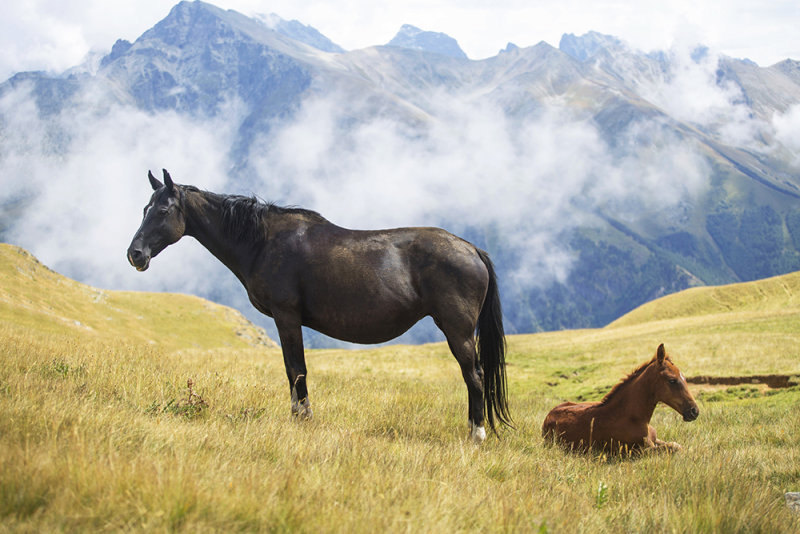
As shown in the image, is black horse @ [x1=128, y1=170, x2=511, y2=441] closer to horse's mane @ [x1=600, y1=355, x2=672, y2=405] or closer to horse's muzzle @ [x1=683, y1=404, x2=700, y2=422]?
horse's mane @ [x1=600, y1=355, x2=672, y2=405]

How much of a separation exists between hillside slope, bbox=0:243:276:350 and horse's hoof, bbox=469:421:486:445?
32.9m

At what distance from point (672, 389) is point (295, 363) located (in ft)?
16.8

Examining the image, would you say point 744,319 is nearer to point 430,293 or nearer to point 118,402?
point 430,293

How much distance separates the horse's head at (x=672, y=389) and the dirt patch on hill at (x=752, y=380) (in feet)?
45.0

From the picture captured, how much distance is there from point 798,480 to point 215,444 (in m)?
6.80

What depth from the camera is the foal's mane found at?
27.9 ft

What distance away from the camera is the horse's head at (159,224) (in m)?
8.17

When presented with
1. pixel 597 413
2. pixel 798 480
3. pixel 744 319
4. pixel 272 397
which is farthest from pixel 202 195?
pixel 744 319

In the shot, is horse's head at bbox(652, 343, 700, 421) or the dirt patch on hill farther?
the dirt patch on hill

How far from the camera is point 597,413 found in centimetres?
816

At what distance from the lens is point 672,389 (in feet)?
24.9

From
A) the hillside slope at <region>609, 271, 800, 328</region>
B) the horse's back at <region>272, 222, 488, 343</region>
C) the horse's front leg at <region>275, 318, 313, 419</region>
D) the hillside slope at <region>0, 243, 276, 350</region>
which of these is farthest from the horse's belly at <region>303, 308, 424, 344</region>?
the hillside slope at <region>609, 271, 800, 328</region>

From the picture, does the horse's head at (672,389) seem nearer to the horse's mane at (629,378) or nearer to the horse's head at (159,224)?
→ the horse's mane at (629,378)

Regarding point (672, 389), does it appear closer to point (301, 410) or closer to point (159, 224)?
point (301, 410)
